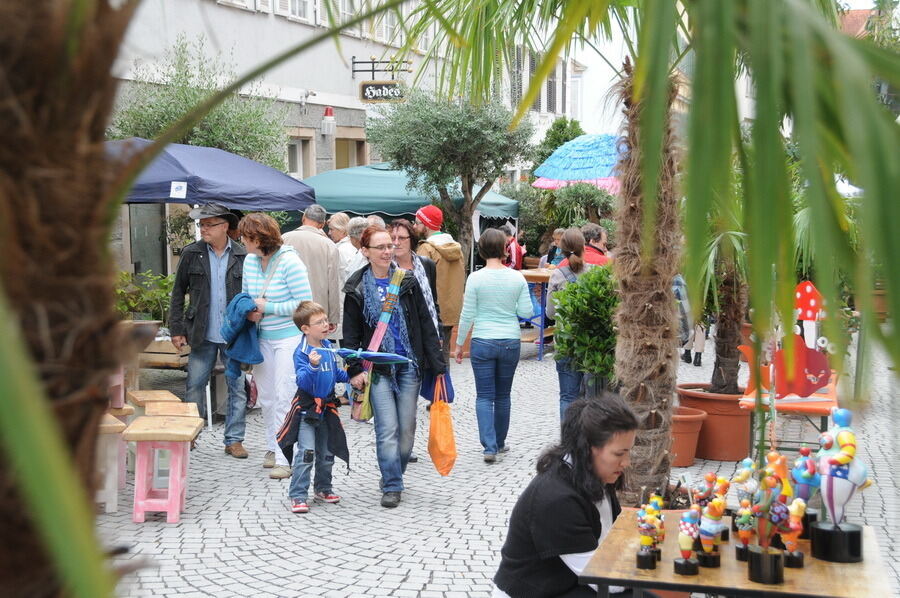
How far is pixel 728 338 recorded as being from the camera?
8906 mm

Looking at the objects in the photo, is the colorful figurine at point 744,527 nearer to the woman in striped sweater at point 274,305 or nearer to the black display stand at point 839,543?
the black display stand at point 839,543

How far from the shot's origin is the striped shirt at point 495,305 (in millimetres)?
8430

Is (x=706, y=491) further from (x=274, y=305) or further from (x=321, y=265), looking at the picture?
(x=321, y=265)

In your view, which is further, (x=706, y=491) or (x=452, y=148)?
(x=452, y=148)

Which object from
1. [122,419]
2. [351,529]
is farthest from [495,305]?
[122,419]

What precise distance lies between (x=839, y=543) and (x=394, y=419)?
3.68 meters

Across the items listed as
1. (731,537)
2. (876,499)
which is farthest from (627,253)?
(876,499)

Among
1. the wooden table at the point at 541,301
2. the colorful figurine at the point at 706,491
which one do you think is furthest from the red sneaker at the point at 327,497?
the wooden table at the point at 541,301

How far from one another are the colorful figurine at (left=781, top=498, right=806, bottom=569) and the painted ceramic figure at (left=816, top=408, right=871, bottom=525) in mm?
120

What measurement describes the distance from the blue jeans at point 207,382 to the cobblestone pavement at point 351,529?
235 millimetres

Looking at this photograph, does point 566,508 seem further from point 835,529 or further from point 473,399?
point 473,399

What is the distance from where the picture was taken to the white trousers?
26.0ft

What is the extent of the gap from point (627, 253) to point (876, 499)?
2.91m

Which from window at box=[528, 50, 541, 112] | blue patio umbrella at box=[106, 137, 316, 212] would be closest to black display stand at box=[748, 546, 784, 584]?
window at box=[528, 50, 541, 112]
